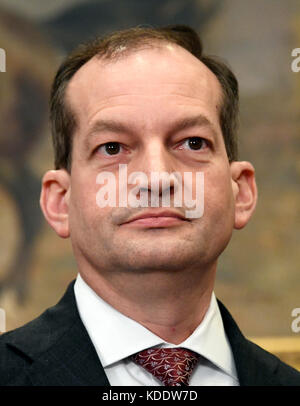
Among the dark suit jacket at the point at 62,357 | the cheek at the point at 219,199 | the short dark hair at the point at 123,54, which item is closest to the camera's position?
the dark suit jacket at the point at 62,357

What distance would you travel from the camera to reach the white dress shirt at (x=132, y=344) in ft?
5.57

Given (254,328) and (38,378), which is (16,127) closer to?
(254,328)

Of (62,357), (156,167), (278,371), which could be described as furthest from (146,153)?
(278,371)

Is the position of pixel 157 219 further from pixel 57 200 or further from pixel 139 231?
pixel 57 200

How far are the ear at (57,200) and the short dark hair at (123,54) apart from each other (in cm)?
4

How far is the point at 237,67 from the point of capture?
3.81 meters

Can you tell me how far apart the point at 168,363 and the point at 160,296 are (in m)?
0.17

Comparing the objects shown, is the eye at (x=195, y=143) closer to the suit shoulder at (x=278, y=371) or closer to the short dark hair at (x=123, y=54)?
the short dark hair at (x=123, y=54)

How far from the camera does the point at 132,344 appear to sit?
1.72 meters

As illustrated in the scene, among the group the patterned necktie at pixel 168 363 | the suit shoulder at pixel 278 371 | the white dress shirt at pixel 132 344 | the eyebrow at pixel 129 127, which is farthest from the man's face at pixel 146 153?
the suit shoulder at pixel 278 371

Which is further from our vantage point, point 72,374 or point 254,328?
point 254,328
